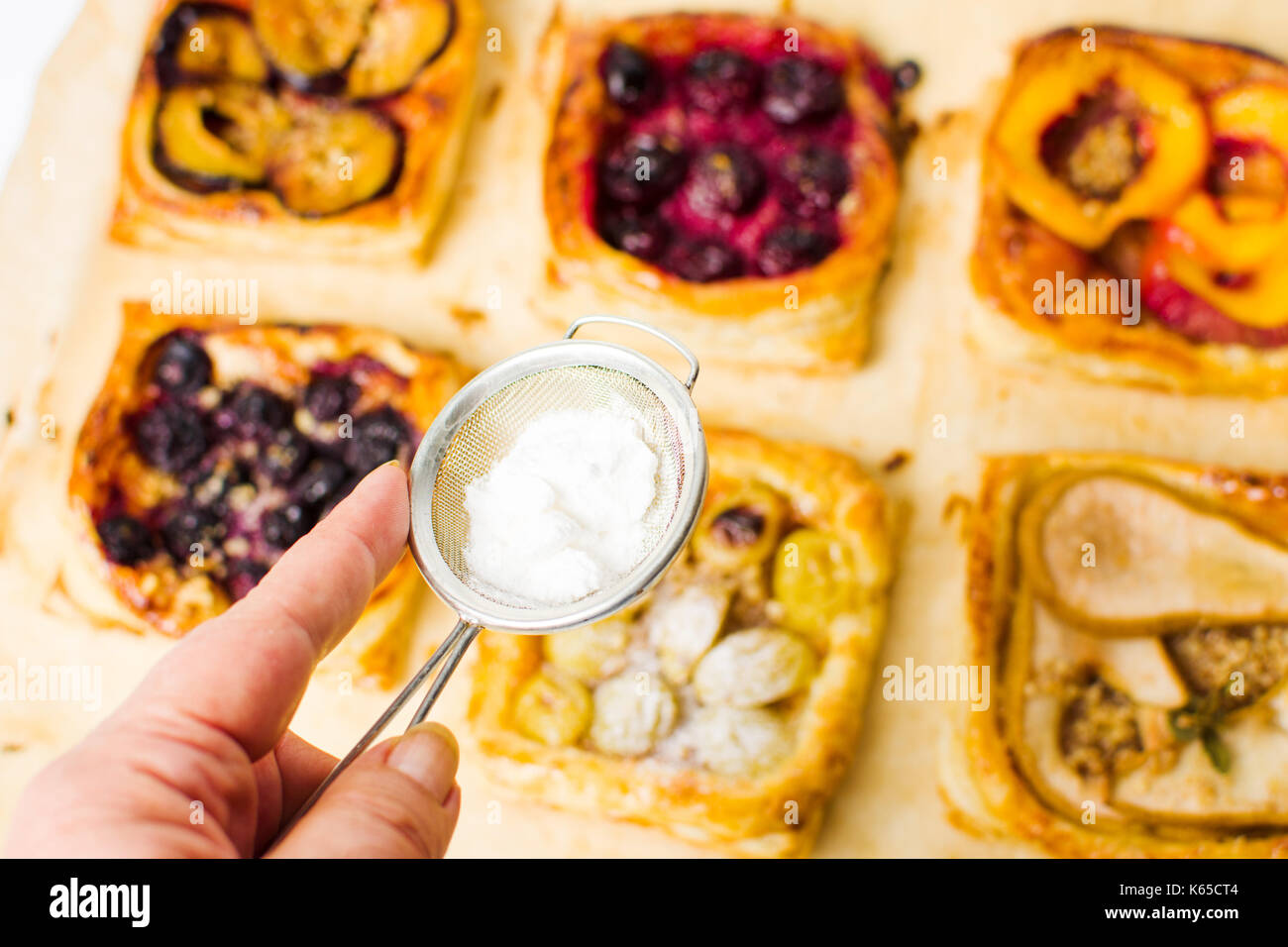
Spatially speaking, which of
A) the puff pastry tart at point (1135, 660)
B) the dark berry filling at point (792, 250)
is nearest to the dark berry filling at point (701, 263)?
the dark berry filling at point (792, 250)

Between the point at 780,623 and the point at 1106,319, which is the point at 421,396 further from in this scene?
the point at 1106,319

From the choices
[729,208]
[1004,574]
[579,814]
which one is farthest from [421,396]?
[1004,574]

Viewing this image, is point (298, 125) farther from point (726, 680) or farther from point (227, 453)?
point (726, 680)

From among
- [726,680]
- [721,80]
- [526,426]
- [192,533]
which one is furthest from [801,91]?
[192,533]

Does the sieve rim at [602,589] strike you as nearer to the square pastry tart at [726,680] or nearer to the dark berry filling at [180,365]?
the square pastry tart at [726,680]

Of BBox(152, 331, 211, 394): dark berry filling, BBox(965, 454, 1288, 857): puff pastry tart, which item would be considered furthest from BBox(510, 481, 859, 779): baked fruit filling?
BBox(152, 331, 211, 394): dark berry filling
